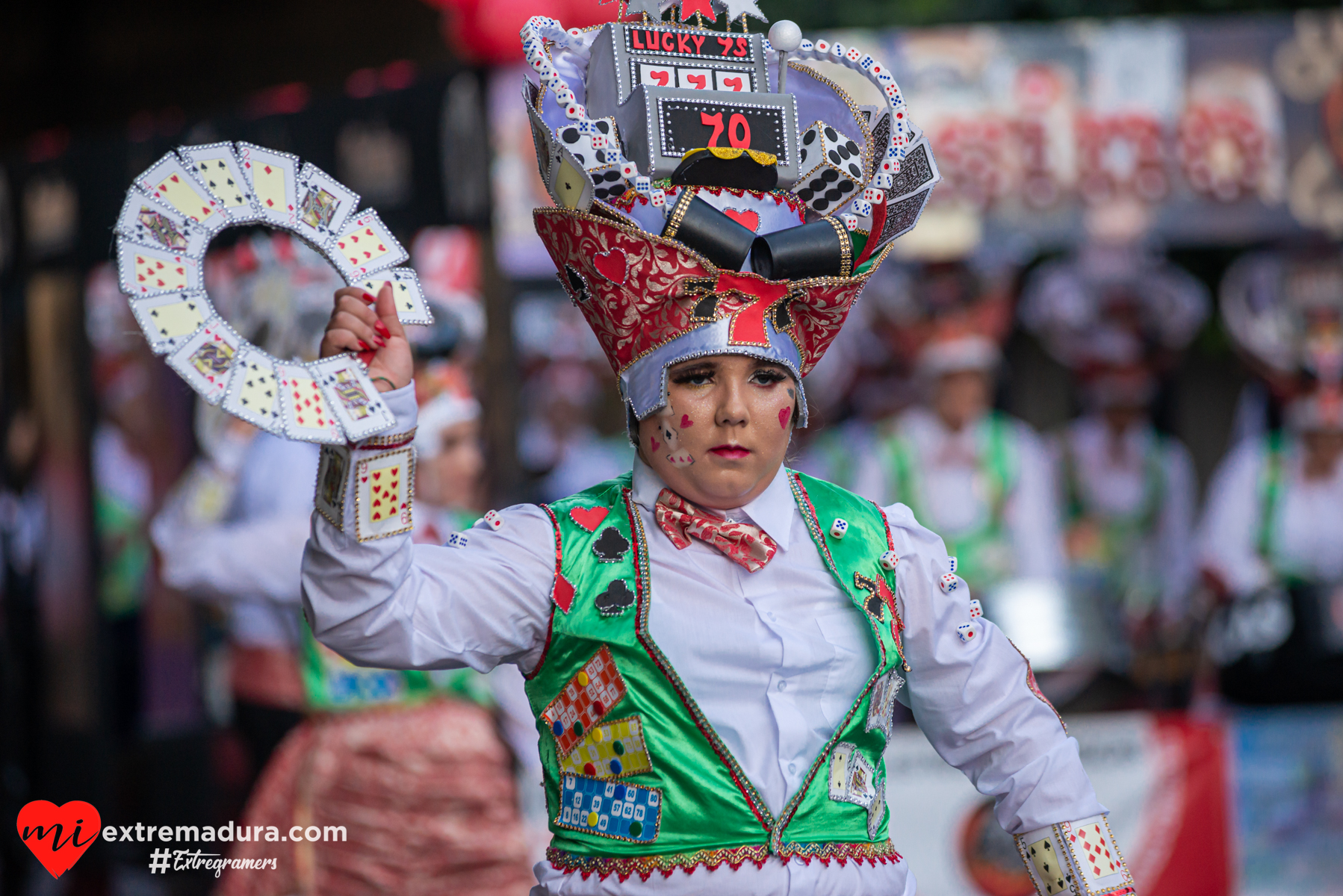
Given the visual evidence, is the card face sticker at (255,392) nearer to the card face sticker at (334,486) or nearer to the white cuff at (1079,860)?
the card face sticker at (334,486)

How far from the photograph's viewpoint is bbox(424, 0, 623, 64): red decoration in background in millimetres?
5211

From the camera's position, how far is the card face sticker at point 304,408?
1974 millimetres

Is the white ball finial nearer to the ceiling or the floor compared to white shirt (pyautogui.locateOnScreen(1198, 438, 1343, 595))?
nearer to the ceiling

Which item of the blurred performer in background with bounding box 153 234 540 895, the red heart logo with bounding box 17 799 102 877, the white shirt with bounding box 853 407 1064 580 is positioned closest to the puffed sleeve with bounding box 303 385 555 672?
the red heart logo with bounding box 17 799 102 877

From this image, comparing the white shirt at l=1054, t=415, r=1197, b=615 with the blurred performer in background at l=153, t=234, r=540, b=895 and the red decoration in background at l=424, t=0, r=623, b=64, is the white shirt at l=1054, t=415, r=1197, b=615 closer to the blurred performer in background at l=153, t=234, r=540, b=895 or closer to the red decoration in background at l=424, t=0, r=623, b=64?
the red decoration in background at l=424, t=0, r=623, b=64

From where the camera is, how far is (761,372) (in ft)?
7.57

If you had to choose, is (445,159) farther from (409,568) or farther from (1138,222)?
(409,568)

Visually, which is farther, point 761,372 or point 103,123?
point 103,123

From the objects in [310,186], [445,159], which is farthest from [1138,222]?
[310,186]

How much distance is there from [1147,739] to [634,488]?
355 cm

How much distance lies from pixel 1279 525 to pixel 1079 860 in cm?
509

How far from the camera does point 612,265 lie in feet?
7.48

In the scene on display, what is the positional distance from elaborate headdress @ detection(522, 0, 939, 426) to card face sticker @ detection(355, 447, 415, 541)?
1.32 feet

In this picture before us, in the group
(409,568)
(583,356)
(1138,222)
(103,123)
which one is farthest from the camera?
(103,123)
